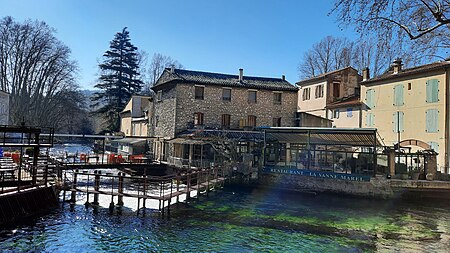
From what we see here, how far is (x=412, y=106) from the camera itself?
24.1 m

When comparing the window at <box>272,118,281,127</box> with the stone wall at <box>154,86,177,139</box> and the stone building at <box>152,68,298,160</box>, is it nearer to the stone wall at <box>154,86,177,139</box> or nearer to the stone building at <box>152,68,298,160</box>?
the stone building at <box>152,68,298,160</box>

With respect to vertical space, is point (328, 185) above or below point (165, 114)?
below

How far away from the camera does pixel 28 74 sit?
41.8m

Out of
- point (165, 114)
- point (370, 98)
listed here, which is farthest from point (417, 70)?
point (165, 114)

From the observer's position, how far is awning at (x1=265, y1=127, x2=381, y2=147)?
22.0 metres

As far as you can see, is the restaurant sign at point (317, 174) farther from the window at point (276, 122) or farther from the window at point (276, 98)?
the window at point (276, 98)

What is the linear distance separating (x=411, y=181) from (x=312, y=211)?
23.7ft

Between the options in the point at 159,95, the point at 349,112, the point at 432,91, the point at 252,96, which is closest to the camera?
the point at 432,91

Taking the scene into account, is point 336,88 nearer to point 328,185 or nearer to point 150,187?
point 328,185

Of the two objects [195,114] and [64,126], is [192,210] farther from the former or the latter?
[64,126]

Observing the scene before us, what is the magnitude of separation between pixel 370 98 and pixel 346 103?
2.33 m

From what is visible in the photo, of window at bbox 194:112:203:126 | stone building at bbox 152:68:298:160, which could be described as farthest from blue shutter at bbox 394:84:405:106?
window at bbox 194:112:203:126

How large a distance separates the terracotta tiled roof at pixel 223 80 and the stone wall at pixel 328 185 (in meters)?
11.1

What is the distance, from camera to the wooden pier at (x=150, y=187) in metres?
15.1
